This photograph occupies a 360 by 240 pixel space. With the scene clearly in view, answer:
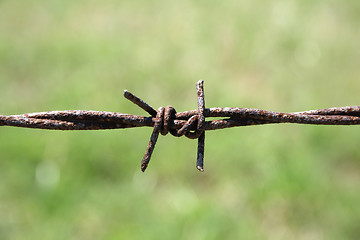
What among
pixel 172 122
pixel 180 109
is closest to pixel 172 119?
pixel 172 122

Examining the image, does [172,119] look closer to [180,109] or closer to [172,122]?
[172,122]

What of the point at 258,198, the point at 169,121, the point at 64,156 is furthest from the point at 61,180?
the point at 169,121

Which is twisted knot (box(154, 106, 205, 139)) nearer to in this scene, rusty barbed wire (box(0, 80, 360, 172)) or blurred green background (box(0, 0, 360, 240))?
rusty barbed wire (box(0, 80, 360, 172))

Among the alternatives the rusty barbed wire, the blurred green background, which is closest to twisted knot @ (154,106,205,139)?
the rusty barbed wire

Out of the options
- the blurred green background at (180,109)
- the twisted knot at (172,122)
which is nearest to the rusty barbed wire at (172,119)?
the twisted knot at (172,122)

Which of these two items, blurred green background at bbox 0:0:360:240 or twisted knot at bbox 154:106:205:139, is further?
blurred green background at bbox 0:0:360:240
